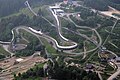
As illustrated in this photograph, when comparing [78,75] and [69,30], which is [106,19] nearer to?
[69,30]

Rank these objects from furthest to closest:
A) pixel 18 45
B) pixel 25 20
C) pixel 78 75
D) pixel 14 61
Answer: pixel 25 20 < pixel 18 45 < pixel 14 61 < pixel 78 75

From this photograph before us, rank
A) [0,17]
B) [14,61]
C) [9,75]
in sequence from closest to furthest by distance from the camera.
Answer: [9,75], [14,61], [0,17]

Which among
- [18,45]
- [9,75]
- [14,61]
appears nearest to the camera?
[9,75]

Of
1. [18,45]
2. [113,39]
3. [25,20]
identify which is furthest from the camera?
[25,20]

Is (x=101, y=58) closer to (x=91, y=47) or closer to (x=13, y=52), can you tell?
(x=91, y=47)

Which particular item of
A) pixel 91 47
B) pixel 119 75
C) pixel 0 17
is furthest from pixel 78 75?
pixel 0 17

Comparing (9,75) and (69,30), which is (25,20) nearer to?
(69,30)

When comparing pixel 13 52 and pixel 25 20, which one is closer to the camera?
pixel 13 52

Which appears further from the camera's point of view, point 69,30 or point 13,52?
point 69,30

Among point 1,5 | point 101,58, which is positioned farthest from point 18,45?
point 1,5
